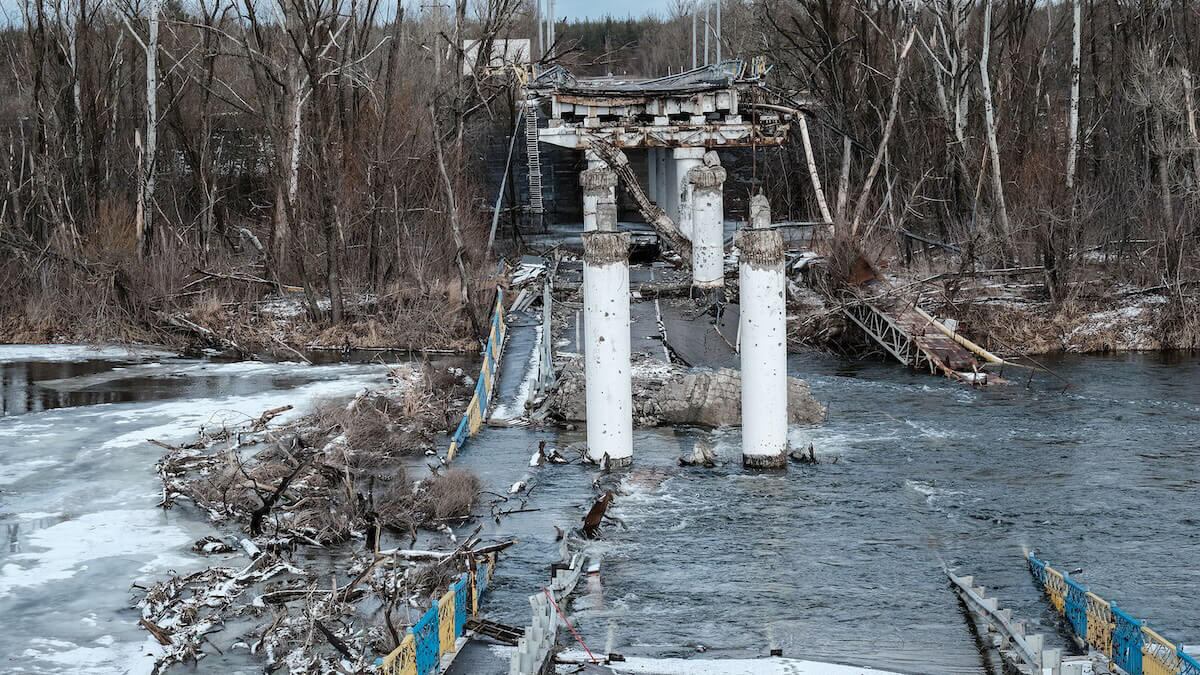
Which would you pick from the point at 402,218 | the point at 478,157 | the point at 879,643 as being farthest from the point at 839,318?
the point at 478,157

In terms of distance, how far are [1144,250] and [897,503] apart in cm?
1859

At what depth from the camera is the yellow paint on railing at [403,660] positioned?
10.1 m

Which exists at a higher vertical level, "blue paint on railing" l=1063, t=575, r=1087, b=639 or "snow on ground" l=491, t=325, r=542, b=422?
"snow on ground" l=491, t=325, r=542, b=422

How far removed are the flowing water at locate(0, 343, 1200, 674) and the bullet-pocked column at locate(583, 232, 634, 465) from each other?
1.23m

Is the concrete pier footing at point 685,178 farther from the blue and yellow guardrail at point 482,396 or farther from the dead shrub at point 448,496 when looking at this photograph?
the dead shrub at point 448,496

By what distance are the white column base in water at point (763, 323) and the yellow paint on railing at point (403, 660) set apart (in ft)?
27.3

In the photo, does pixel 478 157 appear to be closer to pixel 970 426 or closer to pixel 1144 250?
→ pixel 1144 250

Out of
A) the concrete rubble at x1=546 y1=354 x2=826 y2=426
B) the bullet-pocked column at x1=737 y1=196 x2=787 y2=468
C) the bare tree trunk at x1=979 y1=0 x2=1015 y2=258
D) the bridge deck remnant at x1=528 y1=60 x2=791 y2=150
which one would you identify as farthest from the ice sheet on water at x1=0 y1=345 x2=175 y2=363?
the bare tree trunk at x1=979 y1=0 x2=1015 y2=258

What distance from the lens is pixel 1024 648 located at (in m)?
11.3

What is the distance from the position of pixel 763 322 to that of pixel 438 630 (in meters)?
7.63

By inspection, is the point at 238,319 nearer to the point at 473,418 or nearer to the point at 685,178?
the point at 685,178

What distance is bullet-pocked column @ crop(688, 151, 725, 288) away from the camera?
30906 mm

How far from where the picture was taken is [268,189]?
4225 centimetres

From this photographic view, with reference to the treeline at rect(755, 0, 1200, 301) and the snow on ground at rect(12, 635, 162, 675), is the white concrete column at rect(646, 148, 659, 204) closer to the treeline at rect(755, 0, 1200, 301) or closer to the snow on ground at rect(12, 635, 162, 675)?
the treeline at rect(755, 0, 1200, 301)
